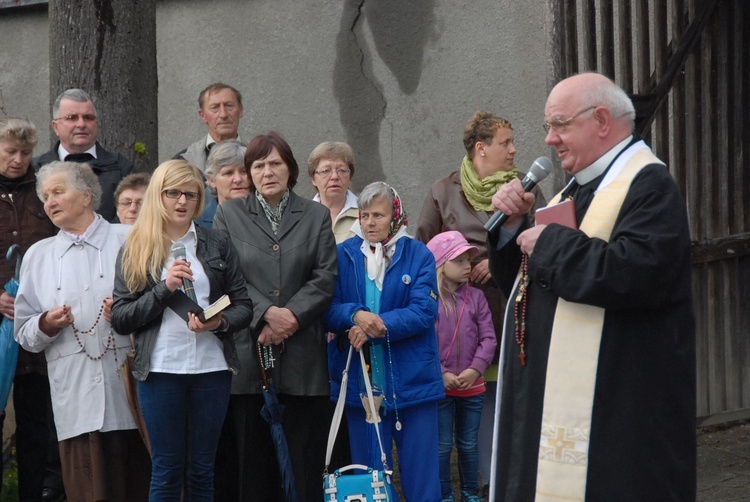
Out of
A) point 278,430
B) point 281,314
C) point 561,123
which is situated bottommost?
point 278,430

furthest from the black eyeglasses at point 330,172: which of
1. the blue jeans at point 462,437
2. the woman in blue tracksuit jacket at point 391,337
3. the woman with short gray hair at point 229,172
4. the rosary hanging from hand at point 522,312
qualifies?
the rosary hanging from hand at point 522,312

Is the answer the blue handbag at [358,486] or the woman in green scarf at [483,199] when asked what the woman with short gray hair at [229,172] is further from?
the blue handbag at [358,486]

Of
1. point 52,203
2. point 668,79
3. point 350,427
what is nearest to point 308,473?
point 350,427

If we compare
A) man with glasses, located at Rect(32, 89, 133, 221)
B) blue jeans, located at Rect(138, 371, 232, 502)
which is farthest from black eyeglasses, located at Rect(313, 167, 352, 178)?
blue jeans, located at Rect(138, 371, 232, 502)

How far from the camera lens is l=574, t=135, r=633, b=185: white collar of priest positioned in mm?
3537

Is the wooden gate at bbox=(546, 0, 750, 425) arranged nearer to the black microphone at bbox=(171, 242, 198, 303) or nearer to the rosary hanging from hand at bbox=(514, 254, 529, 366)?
the black microphone at bbox=(171, 242, 198, 303)

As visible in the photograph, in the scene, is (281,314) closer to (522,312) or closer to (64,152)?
(522,312)

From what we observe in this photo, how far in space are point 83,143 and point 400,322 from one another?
81.7 inches

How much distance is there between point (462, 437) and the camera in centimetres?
573

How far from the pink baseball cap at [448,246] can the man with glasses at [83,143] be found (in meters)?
1.73

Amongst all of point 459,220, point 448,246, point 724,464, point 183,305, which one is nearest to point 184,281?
point 183,305

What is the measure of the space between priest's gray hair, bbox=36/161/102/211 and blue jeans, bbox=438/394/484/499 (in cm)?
203

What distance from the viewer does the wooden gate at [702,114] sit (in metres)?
6.56

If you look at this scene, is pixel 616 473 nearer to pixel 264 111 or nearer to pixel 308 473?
pixel 308 473
